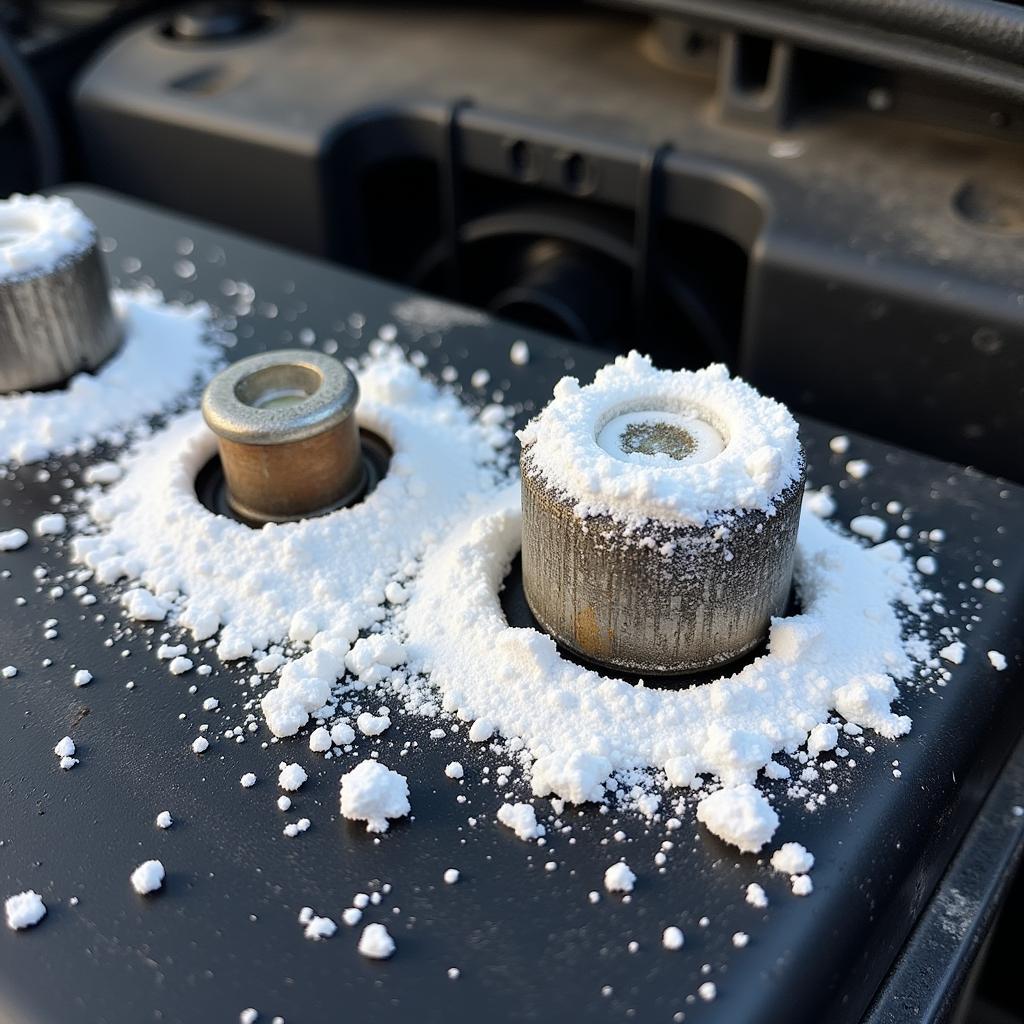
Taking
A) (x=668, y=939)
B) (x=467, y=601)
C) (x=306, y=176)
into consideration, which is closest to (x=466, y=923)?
(x=668, y=939)

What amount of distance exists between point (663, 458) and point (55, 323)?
499 millimetres

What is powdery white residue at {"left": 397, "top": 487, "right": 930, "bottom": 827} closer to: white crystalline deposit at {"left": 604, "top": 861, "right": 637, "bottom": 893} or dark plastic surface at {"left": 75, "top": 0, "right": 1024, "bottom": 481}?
white crystalline deposit at {"left": 604, "top": 861, "right": 637, "bottom": 893}

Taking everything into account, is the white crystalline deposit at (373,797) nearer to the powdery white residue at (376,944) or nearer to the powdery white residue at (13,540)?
the powdery white residue at (376,944)

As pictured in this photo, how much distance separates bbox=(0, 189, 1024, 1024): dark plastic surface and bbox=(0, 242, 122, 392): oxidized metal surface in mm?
238

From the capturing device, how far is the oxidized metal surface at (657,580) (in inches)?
22.7

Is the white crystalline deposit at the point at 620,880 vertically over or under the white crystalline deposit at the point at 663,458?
under

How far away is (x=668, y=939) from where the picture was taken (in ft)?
1.69

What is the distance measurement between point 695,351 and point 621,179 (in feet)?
0.63

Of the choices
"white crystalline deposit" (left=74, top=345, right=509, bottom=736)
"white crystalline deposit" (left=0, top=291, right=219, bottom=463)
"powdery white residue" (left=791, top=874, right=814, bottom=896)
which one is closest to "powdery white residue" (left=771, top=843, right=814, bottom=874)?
"powdery white residue" (left=791, top=874, right=814, bottom=896)

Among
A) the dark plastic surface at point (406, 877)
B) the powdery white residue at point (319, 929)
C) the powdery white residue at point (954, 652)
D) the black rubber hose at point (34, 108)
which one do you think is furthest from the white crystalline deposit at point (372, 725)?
the black rubber hose at point (34, 108)

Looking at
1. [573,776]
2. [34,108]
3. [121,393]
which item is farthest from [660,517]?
[34,108]

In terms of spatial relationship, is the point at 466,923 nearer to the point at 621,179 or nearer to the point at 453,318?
the point at 453,318

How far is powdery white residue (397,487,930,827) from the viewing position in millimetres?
584

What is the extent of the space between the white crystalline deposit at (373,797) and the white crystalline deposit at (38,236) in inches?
18.5
